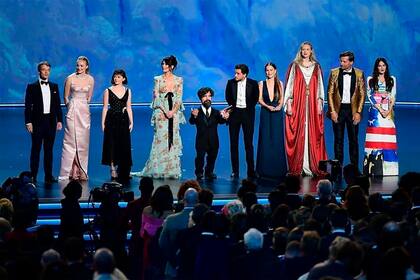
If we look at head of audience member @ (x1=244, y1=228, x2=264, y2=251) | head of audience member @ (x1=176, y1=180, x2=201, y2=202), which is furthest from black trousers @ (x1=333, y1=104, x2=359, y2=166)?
head of audience member @ (x1=244, y1=228, x2=264, y2=251)

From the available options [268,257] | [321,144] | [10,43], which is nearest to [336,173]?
[321,144]

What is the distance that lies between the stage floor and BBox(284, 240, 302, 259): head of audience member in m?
3.53

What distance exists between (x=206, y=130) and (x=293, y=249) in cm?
509

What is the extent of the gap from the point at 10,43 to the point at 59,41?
43.7 inches

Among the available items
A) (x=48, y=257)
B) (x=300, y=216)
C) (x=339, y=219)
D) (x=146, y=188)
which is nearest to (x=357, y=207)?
(x=300, y=216)

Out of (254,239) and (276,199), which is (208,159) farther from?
(254,239)

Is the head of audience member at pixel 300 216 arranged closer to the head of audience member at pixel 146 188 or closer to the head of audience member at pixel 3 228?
the head of audience member at pixel 146 188

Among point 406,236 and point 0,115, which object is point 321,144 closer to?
point 406,236

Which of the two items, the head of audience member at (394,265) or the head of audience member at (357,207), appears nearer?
the head of audience member at (394,265)

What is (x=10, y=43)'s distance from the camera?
2286cm

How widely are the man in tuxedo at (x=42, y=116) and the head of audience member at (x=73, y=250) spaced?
4928mm

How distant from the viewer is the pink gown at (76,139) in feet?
34.8

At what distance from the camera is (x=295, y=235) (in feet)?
19.7

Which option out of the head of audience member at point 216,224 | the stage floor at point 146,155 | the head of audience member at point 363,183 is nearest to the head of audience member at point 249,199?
the head of audience member at point 216,224
